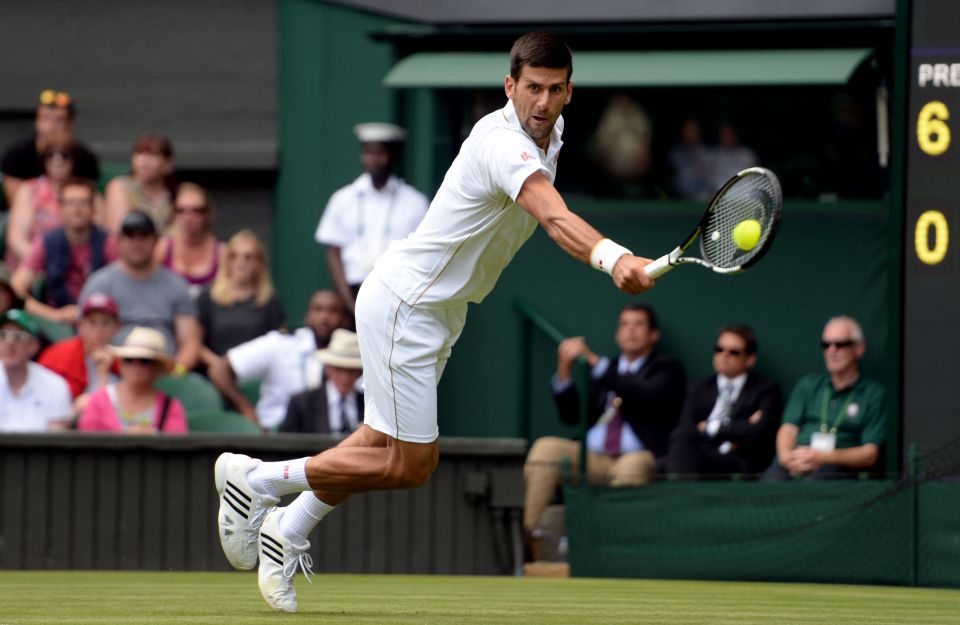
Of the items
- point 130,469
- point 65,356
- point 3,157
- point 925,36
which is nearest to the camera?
point 925,36

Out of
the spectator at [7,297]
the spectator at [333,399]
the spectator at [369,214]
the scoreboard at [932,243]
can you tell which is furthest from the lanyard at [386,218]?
the scoreboard at [932,243]

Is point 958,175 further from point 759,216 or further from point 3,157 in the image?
point 3,157

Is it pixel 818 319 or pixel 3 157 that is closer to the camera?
pixel 818 319

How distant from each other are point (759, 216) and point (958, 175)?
464cm

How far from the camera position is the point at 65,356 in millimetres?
11953

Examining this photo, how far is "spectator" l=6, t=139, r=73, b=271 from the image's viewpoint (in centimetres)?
1303

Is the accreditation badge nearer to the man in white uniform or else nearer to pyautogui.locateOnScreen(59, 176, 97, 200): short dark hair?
the man in white uniform

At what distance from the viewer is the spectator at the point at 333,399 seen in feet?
37.4

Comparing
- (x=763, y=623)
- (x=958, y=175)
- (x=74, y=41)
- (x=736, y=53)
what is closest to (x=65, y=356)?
(x=74, y=41)

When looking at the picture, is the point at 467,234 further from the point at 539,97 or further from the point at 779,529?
the point at 779,529

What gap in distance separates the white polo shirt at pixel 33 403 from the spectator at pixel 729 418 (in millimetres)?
3960

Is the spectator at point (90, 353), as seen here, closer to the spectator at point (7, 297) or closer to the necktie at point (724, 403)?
the spectator at point (7, 297)

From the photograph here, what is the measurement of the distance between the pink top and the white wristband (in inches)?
236

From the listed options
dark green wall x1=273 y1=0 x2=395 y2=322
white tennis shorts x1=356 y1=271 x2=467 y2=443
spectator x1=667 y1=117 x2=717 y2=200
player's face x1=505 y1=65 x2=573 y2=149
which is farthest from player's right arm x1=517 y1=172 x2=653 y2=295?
dark green wall x1=273 y1=0 x2=395 y2=322
